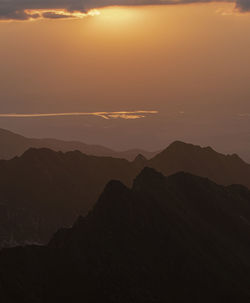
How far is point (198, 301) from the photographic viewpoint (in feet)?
642

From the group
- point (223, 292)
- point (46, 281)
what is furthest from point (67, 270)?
point (223, 292)

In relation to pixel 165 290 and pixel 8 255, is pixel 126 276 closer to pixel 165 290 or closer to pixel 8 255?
pixel 165 290

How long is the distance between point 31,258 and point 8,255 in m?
5.42

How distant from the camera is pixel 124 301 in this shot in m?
192

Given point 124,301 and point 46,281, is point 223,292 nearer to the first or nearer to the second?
point 124,301

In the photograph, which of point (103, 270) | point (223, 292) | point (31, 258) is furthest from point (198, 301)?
point (31, 258)

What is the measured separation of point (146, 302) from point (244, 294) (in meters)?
23.3

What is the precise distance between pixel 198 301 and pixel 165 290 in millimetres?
8023

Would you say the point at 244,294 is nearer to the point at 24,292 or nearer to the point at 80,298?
the point at 80,298

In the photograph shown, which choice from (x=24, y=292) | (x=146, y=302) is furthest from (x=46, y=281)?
(x=146, y=302)

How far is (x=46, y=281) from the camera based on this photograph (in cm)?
19388

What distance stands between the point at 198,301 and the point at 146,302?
40.7 ft

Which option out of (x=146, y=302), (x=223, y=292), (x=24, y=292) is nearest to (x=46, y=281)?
(x=24, y=292)

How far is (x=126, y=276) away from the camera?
19900cm
